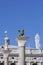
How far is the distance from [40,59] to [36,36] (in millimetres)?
5571

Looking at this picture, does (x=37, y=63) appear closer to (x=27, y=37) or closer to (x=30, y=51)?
(x=30, y=51)

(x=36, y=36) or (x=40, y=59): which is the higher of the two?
(x=36, y=36)

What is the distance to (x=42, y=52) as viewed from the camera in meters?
78.3

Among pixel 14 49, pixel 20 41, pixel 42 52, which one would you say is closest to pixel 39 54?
pixel 42 52

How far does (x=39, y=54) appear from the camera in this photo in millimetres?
78562

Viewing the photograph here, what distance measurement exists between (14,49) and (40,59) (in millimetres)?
Answer: 6225

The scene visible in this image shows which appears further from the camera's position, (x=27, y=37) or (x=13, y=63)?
(x=13, y=63)

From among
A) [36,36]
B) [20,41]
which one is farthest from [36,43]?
[20,41]

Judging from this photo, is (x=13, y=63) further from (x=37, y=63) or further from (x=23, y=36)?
(x=23, y=36)

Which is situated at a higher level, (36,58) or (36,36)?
(36,36)

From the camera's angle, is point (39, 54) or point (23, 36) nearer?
point (23, 36)

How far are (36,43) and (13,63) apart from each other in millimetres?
7073

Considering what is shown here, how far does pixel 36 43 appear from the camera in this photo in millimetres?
80062

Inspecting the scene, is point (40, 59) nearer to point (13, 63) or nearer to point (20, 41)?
point (13, 63)
